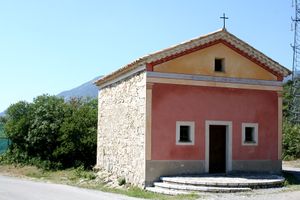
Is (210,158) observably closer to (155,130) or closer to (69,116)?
(155,130)

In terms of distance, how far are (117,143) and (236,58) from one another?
6.40 m

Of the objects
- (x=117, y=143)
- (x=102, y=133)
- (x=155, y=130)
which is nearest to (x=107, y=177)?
(x=117, y=143)

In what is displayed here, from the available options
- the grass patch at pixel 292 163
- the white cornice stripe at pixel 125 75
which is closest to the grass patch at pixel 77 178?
the white cornice stripe at pixel 125 75

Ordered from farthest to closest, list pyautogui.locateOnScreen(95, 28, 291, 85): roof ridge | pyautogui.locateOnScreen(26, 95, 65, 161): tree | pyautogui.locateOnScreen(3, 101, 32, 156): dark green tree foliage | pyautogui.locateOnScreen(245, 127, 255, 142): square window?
1. pyautogui.locateOnScreen(3, 101, 32, 156): dark green tree foliage
2. pyautogui.locateOnScreen(26, 95, 65, 161): tree
3. pyautogui.locateOnScreen(245, 127, 255, 142): square window
4. pyautogui.locateOnScreen(95, 28, 291, 85): roof ridge

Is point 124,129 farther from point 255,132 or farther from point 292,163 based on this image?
point 292,163

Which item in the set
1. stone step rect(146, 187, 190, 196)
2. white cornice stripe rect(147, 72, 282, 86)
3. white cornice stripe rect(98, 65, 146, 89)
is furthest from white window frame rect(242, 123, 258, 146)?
Answer: white cornice stripe rect(98, 65, 146, 89)

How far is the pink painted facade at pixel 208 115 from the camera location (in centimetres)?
1747

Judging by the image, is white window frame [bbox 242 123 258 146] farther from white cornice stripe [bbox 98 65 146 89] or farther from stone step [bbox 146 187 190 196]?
white cornice stripe [bbox 98 65 146 89]

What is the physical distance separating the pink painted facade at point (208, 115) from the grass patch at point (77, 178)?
75.8 inches

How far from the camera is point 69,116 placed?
28141 mm

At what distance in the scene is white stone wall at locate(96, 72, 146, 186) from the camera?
17656mm

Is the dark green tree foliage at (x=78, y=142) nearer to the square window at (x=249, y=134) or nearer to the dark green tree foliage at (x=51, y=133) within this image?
the dark green tree foliage at (x=51, y=133)

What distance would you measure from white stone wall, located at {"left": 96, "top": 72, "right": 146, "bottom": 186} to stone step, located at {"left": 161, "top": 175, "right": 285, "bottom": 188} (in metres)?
1.68

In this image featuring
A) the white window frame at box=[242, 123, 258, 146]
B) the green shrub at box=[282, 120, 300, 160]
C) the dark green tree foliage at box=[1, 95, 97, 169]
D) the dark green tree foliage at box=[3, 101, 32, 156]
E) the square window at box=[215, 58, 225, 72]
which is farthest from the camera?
the green shrub at box=[282, 120, 300, 160]
